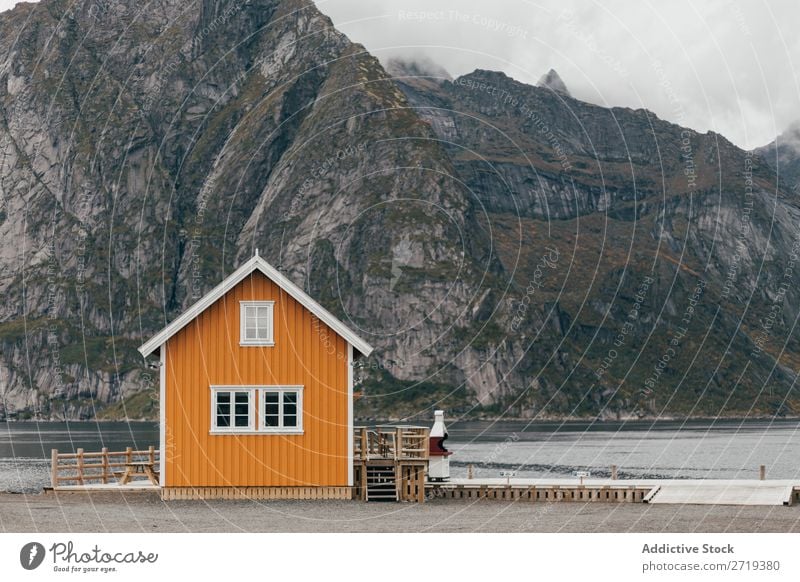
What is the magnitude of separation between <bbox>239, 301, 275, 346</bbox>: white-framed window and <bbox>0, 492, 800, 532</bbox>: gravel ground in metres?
6.35

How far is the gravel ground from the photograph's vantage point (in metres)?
41.6

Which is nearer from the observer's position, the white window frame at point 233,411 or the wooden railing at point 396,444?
the white window frame at point 233,411

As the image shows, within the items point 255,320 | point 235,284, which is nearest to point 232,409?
point 255,320

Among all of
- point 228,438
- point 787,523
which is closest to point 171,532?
point 228,438

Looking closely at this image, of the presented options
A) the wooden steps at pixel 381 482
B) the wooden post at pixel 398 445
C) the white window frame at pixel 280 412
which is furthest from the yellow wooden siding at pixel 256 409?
the wooden post at pixel 398 445

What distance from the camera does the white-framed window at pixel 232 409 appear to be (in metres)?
51.7

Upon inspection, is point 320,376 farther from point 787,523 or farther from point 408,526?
point 787,523

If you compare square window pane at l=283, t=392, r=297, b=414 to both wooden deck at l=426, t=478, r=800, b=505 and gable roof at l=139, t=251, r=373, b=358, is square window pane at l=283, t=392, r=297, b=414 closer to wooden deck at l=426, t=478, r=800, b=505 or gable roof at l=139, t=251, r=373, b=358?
gable roof at l=139, t=251, r=373, b=358

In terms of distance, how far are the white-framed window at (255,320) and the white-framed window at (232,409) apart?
1908 mm

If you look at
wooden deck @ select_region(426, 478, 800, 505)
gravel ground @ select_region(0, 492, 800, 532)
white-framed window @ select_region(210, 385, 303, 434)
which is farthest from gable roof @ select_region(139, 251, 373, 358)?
wooden deck @ select_region(426, 478, 800, 505)

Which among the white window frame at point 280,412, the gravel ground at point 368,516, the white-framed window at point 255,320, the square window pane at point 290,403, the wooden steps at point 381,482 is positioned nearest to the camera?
the gravel ground at point 368,516

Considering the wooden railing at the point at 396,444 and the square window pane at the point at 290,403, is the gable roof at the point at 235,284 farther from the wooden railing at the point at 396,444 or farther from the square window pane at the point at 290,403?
the wooden railing at the point at 396,444

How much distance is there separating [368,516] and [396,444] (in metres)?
8.53
